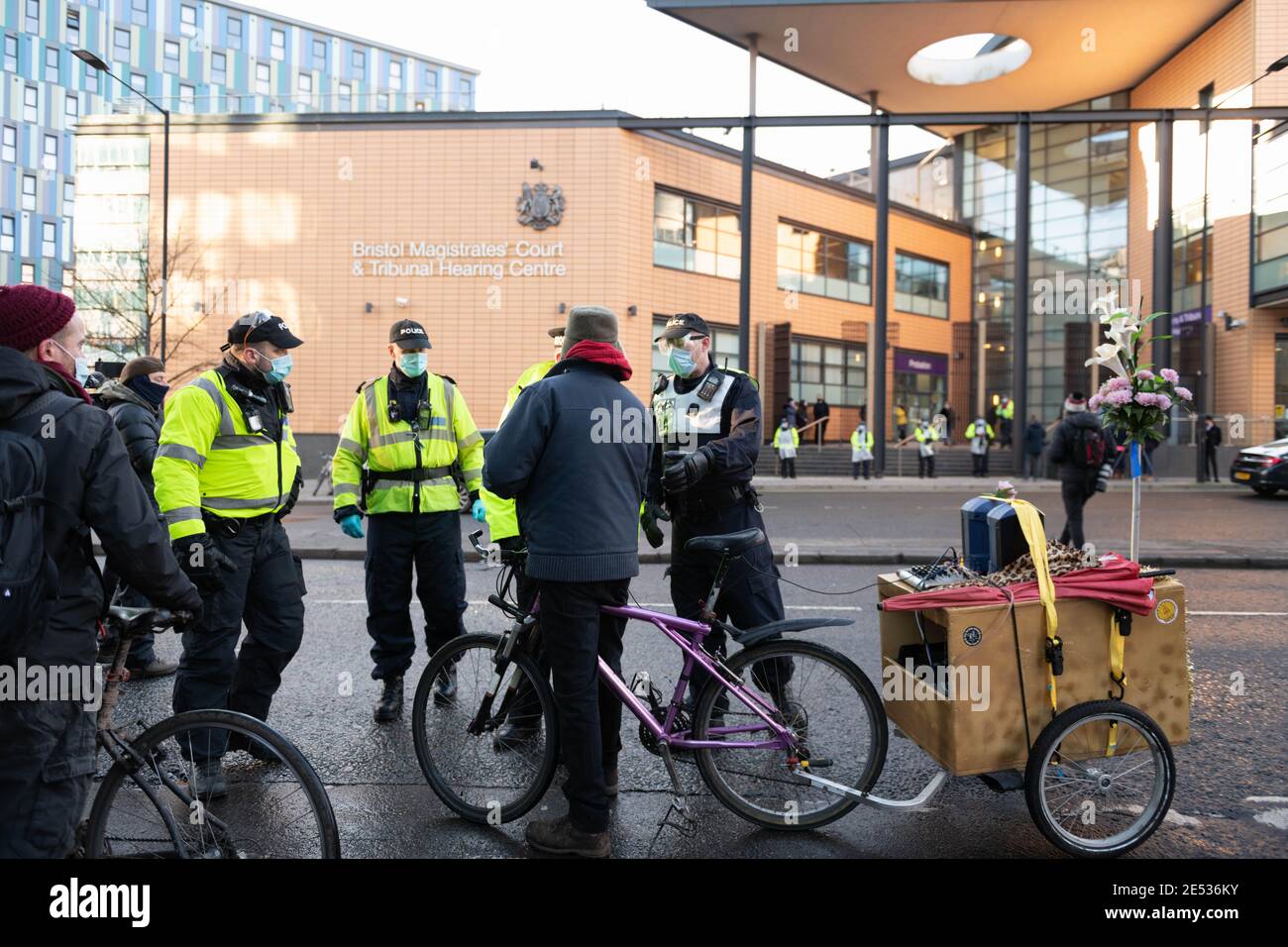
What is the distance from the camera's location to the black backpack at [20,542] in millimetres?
2318

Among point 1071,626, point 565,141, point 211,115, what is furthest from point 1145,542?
point 211,115

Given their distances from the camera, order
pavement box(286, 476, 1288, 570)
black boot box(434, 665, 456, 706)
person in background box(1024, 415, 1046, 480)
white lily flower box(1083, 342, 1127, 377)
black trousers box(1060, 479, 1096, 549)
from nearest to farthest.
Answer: black boot box(434, 665, 456, 706) → white lily flower box(1083, 342, 1127, 377) → black trousers box(1060, 479, 1096, 549) → pavement box(286, 476, 1288, 570) → person in background box(1024, 415, 1046, 480)

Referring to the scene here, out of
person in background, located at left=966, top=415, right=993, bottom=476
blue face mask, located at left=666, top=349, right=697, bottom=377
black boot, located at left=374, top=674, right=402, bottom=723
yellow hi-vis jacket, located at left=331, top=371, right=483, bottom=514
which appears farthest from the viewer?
person in background, located at left=966, top=415, right=993, bottom=476

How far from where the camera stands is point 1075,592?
3.31 meters

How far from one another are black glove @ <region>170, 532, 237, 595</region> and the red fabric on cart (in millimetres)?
2761

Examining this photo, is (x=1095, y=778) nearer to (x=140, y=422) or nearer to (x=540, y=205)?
(x=140, y=422)

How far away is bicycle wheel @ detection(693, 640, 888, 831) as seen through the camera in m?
3.53

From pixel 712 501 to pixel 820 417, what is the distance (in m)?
27.8

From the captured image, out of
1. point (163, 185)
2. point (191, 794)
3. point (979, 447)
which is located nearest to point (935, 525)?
point (191, 794)

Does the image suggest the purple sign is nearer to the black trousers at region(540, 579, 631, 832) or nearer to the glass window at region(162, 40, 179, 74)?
the black trousers at region(540, 579, 631, 832)

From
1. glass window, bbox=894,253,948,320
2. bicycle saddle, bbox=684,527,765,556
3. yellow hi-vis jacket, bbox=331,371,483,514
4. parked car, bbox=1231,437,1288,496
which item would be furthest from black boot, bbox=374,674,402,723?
glass window, bbox=894,253,948,320

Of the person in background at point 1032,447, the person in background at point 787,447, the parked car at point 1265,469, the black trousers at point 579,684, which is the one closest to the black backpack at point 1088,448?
the black trousers at point 579,684
